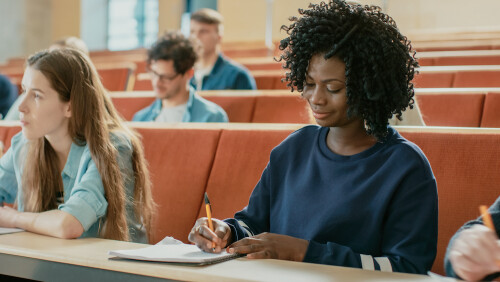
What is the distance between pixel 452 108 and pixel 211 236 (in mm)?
1266

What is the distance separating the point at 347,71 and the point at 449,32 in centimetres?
440

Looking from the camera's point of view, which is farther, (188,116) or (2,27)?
(2,27)

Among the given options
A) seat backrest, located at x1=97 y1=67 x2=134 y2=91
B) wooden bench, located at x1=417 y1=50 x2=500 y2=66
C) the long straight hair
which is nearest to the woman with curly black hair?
the long straight hair

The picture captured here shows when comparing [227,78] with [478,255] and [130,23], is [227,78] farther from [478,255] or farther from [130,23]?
[130,23]

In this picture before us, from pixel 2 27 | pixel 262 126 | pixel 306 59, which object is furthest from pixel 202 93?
pixel 2 27

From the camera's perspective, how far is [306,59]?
1207mm

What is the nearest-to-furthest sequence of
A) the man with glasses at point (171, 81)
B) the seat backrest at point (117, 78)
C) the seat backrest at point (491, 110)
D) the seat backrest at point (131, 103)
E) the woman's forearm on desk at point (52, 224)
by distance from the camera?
the woman's forearm on desk at point (52, 224)
the seat backrest at point (491, 110)
the man with glasses at point (171, 81)
the seat backrest at point (131, 103)
the seat backrest at point (117, 78)

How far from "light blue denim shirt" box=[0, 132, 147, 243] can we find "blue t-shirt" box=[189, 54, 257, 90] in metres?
1.63

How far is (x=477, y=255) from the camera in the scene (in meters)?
0.77

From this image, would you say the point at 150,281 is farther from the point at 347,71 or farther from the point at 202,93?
the point at 202,93

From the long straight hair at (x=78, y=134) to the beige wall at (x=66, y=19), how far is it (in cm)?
736

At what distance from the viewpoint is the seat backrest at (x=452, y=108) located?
196 cm

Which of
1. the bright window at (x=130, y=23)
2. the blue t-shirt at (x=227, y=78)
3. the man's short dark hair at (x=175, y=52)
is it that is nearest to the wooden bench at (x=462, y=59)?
the blue t-shirt at (x=227, y=78)

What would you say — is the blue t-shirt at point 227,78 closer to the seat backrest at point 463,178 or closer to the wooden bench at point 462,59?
the wooden bench at point 462,59
